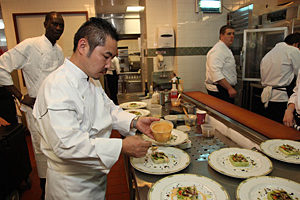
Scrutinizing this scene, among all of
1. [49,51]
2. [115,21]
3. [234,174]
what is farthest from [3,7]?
[234,174]

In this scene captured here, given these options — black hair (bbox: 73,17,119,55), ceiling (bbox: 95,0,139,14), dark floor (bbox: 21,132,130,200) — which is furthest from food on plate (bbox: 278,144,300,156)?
ceiling (bbox: 95,0,139,14)

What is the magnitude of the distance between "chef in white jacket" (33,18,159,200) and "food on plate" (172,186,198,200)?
0.84 ft

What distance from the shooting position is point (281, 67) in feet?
9.23

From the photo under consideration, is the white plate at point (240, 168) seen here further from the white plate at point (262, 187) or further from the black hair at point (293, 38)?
the black hair at point (293, 38)

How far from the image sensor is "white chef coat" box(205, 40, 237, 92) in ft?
10.4

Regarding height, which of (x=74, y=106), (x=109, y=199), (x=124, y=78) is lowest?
(x=109, y=199)

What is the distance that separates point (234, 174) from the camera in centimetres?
97

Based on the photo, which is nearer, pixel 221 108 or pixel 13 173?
pixel 221 108

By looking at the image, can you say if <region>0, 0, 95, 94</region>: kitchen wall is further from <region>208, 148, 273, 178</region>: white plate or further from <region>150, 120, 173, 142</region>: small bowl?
<region>208, 148, 273, 178</region>: white plate

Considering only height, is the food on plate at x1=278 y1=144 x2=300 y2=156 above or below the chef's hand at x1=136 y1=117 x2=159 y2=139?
below

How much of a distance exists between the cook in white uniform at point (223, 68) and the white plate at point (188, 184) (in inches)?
96.3

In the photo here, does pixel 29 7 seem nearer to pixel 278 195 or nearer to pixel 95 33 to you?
pixel 95 33

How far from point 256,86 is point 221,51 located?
3.45ft

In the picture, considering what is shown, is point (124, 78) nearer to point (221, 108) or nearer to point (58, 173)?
point (221, 108)
